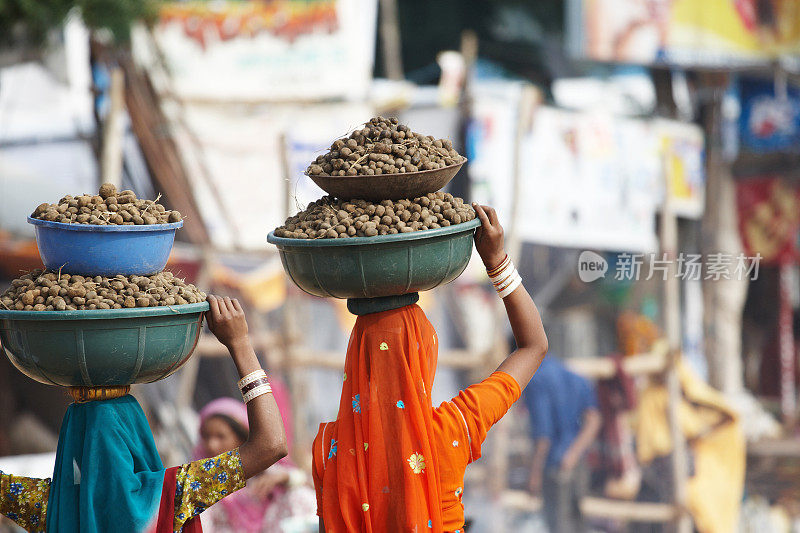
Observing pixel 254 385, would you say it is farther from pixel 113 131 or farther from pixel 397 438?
pixel 113 131

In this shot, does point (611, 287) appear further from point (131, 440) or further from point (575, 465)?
point (131, 440)

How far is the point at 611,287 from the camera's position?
730 cm

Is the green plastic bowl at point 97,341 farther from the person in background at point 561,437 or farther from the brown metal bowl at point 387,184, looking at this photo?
the person in background at point 561,437

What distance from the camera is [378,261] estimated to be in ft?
7.57

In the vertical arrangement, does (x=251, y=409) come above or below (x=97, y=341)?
below

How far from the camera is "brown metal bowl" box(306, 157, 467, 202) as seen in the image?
2.32 meters

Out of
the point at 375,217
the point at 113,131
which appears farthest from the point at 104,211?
the point at 113,131

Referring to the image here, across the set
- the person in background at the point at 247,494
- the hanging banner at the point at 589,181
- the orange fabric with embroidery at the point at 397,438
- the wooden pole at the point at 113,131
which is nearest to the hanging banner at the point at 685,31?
the hanging banner at the point at 589,181

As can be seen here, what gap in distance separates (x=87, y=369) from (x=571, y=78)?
558 cm

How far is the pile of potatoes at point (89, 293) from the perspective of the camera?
2203 millimetres

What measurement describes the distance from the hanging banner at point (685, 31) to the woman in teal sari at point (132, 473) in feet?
17.8

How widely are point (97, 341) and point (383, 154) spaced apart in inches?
34.3

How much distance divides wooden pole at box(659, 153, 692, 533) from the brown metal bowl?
16.3ft

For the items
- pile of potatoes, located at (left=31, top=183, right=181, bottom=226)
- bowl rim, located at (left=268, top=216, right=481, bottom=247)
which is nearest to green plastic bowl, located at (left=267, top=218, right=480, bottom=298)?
bowl rim, located at (left=268, top=216, right=481, bottom=247)
